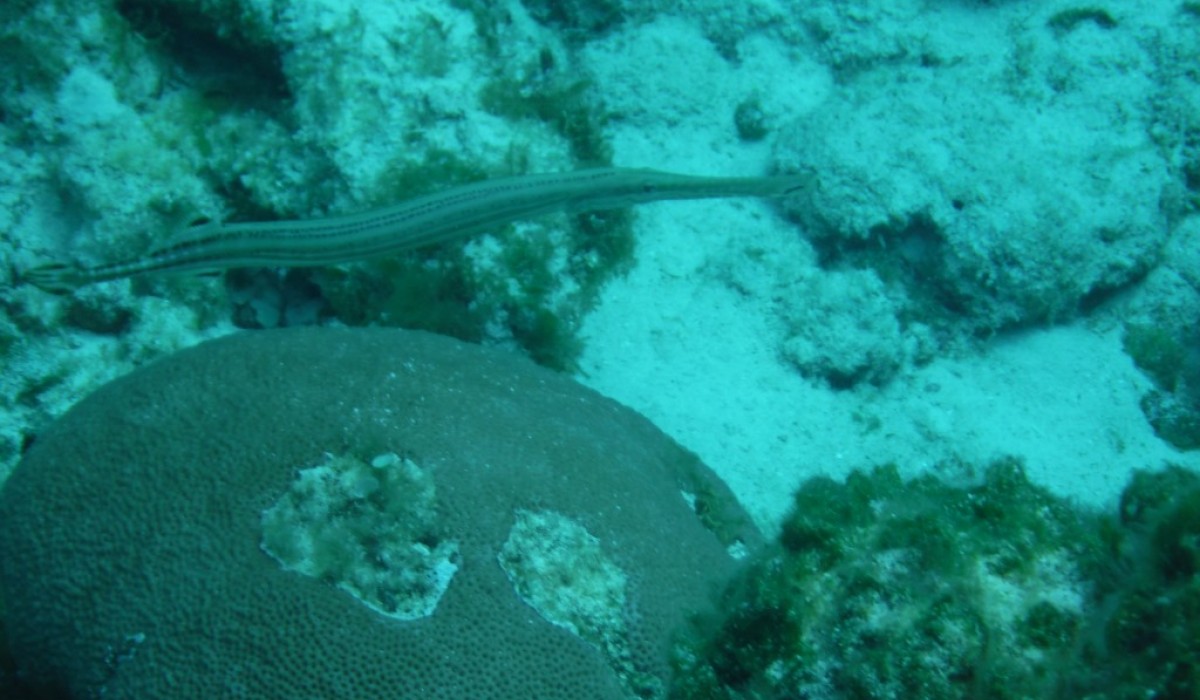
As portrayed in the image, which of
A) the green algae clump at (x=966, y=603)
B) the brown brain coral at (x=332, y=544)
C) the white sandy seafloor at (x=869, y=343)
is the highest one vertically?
the white sandy seafloor at (x=869, y=343)

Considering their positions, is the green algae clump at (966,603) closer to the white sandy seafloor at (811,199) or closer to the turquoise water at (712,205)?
the turquoise water at (712,205)

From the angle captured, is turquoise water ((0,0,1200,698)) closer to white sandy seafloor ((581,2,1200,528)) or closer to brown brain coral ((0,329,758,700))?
white sandy seafloor ((581,2,1200,528))

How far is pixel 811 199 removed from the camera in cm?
727

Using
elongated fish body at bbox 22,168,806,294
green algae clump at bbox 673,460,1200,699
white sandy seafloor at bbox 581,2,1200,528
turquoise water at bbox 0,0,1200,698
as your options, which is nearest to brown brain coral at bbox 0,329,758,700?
elongated fish body at bbox 22,168,806,294

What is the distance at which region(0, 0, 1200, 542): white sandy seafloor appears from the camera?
5.58 m

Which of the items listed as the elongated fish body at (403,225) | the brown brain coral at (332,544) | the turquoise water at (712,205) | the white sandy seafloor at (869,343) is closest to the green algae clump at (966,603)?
the brown brain coral at (332,544)

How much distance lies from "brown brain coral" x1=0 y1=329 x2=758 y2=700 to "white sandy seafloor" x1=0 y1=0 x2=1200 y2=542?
5.53 feet

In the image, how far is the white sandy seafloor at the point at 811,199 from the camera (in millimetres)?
5578

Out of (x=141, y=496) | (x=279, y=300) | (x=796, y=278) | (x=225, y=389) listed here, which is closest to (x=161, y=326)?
(x=279, y=300)

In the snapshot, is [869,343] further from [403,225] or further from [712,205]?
[403,225]

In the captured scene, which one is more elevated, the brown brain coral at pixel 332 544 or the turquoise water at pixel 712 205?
the turquoise water at pixel 712 205

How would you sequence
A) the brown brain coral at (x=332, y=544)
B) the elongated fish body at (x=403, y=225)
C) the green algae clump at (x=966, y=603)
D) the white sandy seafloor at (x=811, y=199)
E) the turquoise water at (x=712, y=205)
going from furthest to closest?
the white sandy seafloor at (x=811, y=199)
the turquoise water at (x=712, y=205)
the elongated fish body at (x=403, y=225)
the brown brain coral at (x=332, y=544)
the green algae clump at (x=966, y=603)

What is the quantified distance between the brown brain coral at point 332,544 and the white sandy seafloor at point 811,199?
1684 mm

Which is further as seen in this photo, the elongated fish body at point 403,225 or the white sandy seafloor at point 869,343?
the white sandy seafloor at point 869,343
